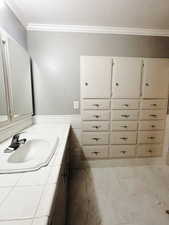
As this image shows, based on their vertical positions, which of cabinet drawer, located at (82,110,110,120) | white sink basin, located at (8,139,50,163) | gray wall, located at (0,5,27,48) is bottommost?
white sink basin, located at (8,139,50,163)

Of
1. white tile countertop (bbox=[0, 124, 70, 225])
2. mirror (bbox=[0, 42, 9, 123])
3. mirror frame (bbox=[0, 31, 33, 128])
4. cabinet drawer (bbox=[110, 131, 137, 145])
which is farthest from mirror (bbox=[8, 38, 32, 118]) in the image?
cabinet drawer (bbox=[110, 131, 137, 145])

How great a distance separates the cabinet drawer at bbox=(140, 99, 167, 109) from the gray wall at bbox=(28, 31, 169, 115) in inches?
30.5

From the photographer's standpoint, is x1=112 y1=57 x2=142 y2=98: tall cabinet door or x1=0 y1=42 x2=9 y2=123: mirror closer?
x1=0 y1=42 x2=9 y2=123: mirror

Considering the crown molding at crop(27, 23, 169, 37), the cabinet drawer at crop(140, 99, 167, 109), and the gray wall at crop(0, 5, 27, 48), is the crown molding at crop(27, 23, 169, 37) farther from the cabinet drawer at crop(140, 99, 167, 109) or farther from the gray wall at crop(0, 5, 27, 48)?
the cabinet drawer at crop(140, 99, 167, 109)

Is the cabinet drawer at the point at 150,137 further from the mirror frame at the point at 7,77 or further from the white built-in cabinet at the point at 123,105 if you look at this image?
the mirror frame at the point at 7,77

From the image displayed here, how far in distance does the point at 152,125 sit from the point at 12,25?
245cm

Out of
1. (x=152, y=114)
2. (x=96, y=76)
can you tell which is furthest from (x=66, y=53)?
(x=152, y=114)

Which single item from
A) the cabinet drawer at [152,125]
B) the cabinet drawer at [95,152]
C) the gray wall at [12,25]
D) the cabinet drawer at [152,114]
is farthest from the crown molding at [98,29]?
the cabinet drawer at [95,152]

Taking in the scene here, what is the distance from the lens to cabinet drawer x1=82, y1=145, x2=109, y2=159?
2.04 m

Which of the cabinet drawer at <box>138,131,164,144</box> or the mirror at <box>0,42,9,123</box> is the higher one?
the mirror at <box>0,42,9,123</box>

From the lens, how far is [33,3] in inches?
55.3

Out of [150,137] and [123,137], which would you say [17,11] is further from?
[150,137]

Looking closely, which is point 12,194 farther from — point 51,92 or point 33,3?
point 33,3

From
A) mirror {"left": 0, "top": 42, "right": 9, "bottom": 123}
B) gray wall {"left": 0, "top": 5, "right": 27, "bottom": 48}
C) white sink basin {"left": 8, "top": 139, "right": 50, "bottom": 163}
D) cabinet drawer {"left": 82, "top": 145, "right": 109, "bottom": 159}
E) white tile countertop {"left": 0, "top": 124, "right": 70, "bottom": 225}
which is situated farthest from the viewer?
cabinet drawer {"left": 82, "top": 145, "right": 109, "bottom": 159}
